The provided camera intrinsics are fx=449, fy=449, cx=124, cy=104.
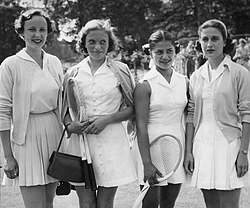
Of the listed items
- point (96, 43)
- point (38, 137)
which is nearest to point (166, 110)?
point (96, 43)

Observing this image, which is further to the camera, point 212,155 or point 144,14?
point 144,14

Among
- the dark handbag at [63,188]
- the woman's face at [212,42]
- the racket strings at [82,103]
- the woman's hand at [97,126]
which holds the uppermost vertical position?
the woman's face at [212,42]

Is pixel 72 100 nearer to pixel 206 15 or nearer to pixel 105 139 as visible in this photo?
pixel 105 139

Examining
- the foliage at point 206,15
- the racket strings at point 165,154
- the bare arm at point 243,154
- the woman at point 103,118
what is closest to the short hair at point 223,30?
the bare arm at point 243,154

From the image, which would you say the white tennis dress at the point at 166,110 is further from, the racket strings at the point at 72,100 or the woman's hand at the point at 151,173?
the racket strings at the point at 72,100

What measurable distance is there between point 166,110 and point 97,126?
59 cm

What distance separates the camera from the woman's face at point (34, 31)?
143 inches

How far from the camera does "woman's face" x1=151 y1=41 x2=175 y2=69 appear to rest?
371 cm

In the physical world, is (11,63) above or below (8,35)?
below

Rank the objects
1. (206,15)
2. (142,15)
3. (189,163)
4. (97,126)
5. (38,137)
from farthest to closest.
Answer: (142,15), (206,15), (189,163), (38,137), (97,126)

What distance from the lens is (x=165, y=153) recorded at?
3.69 meters

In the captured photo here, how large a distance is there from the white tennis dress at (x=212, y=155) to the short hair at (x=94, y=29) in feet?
2.79

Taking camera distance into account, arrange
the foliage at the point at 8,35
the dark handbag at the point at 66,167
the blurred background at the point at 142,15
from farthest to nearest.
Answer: the foliage at the point at 8,35 → the blurred background at the point at 142,15 → the dark handbag at the point at 66,167

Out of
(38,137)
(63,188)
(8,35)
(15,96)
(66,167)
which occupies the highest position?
(8,35)
